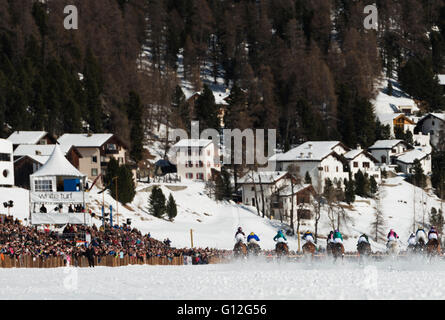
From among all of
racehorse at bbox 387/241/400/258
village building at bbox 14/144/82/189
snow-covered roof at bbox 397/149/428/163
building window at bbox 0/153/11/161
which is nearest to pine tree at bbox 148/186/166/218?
village building at bbox 14/144/82/189

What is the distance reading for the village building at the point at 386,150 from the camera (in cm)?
11051

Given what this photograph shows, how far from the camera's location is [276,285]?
24.0m

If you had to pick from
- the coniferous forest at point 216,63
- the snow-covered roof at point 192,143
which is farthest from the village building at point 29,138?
the snow-covered roof at point 192,143

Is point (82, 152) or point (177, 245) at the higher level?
point (82, 152)

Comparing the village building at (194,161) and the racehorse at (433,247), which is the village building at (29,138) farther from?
the racehorse at (433,247)

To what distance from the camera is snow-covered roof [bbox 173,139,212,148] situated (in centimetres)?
9812

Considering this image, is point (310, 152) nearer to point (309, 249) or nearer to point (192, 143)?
point (192, 143)

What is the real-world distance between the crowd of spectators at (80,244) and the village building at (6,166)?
17.7 m

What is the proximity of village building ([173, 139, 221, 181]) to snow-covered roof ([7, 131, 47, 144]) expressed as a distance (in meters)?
21.5

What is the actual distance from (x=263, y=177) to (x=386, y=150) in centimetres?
2749

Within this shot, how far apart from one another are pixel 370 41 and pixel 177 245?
324 ft

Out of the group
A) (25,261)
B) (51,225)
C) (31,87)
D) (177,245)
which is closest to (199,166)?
(31,87)
